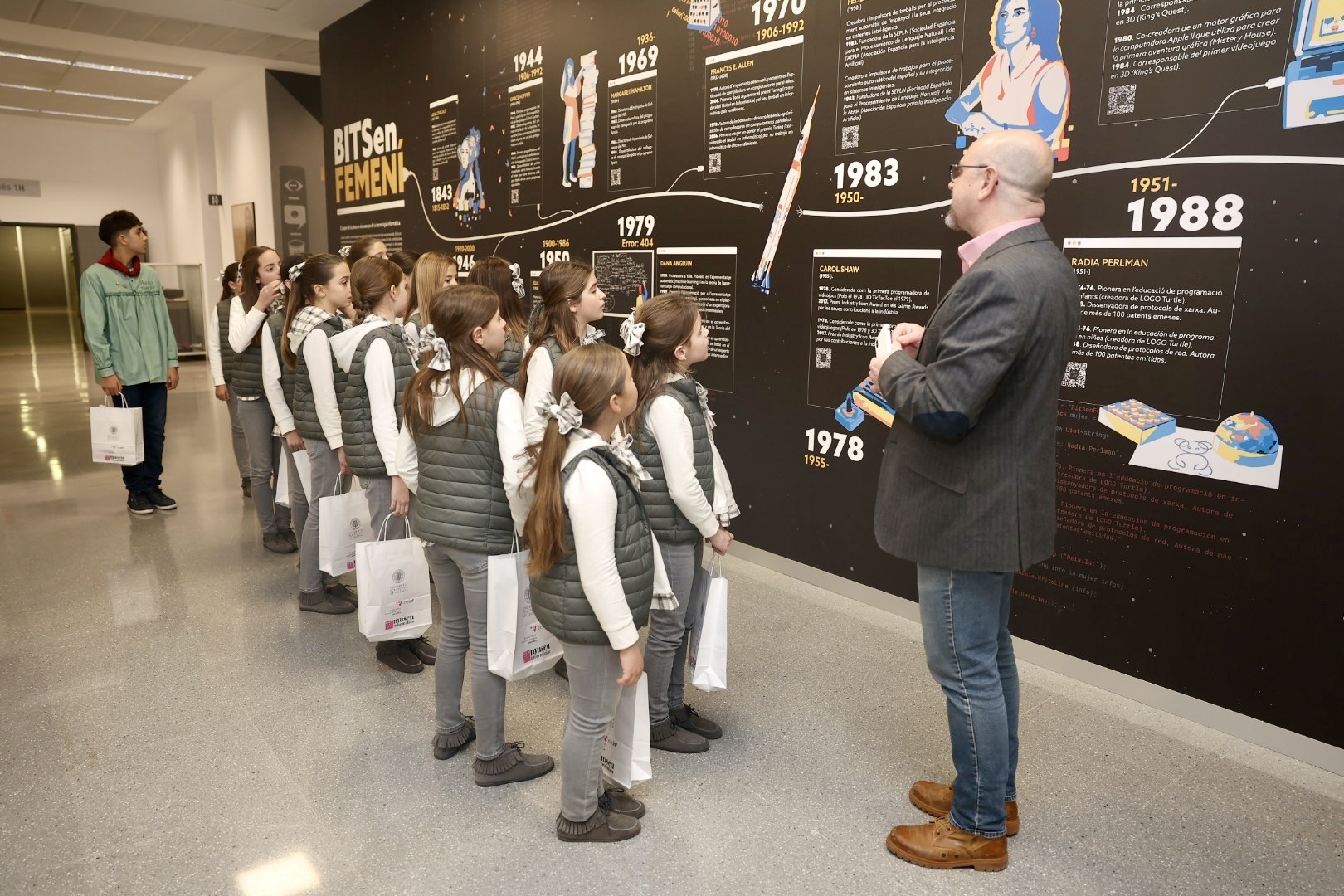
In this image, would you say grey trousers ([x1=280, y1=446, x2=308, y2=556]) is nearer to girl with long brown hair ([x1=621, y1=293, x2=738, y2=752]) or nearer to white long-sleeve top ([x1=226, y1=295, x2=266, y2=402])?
white long-sleeve top ([x1=226, y1=295, x2=266, y2=402])

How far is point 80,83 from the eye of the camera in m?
11.2

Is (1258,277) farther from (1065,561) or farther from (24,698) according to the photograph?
(24,698)

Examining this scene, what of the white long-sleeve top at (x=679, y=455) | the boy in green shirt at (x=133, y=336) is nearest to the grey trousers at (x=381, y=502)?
the white long-sleeve top at (x=679, y=455)

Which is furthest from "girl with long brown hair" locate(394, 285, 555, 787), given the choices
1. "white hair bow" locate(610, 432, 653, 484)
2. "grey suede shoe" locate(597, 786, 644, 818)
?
"white hair bow" locate(610, 432, 653, 484)

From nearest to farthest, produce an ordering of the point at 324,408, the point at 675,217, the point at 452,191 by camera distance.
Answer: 1. the point at 324,408
2. the point at 675,217
3. the point at 452,191

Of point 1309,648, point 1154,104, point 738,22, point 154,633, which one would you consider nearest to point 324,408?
point 154,633

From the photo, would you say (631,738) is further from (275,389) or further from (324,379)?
(275,389)

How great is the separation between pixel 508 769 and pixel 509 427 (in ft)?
3.25

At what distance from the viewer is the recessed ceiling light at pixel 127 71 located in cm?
1008

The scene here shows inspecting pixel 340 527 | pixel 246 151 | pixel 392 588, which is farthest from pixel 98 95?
pixel 392 588

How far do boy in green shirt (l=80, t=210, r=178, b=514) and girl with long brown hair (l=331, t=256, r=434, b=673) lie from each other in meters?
2.39

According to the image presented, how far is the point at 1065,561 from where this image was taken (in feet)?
10.4

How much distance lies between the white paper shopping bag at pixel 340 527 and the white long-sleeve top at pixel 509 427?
3.95ft

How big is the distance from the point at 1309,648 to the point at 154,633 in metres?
4.11
